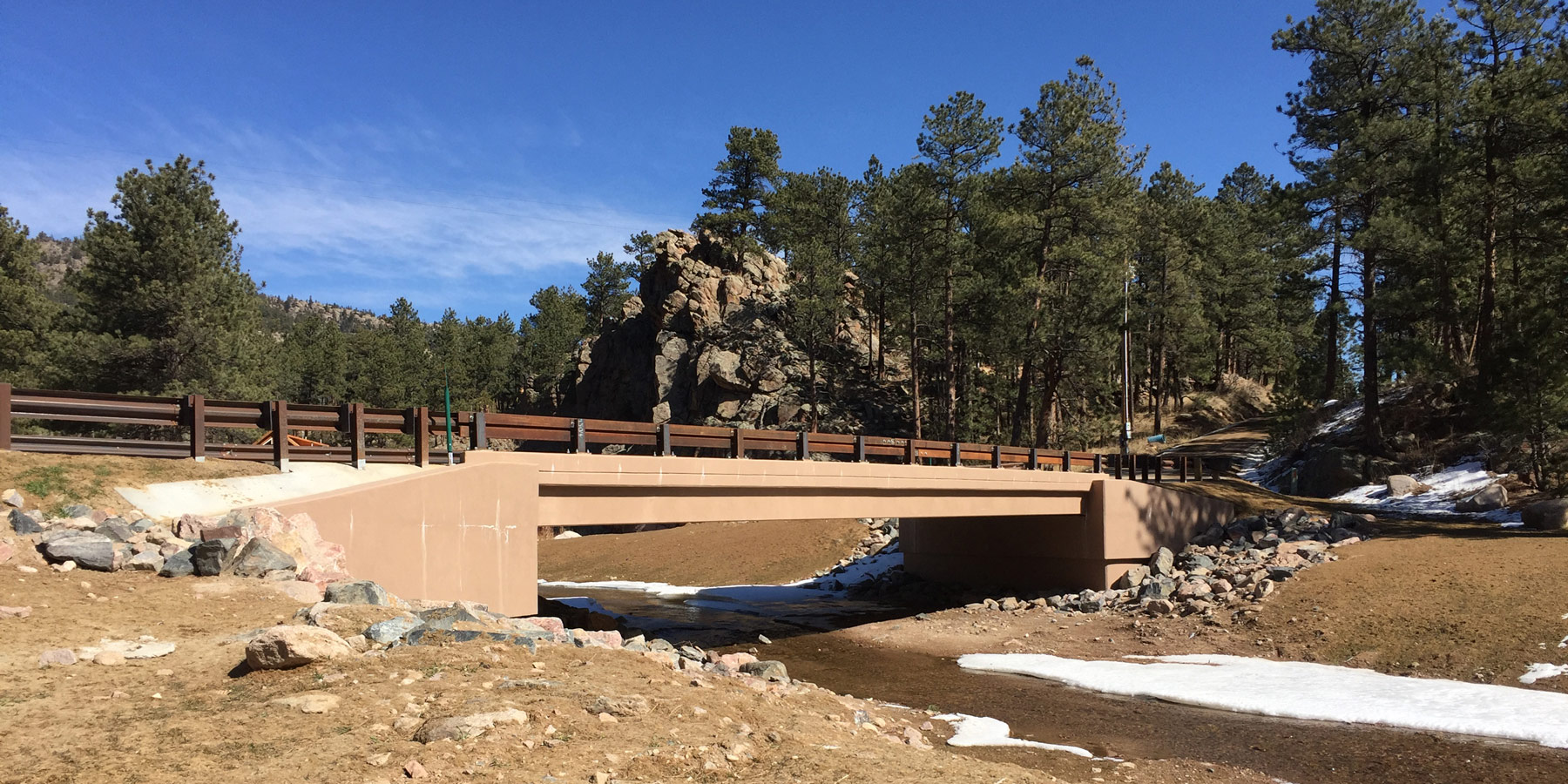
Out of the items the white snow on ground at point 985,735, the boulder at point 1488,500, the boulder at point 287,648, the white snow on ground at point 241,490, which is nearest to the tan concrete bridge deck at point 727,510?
the white snow on ground at point 241,490

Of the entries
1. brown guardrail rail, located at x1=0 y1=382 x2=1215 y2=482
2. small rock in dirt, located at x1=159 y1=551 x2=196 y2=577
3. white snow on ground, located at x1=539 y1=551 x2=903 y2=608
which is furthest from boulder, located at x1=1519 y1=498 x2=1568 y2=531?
small rock in dirt, located at x1=159 y1=551 x2=196 y2=577

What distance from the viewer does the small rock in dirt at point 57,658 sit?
23.1ft

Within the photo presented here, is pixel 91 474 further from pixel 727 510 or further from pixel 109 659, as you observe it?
pixel 727 510

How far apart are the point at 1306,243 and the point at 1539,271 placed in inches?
352

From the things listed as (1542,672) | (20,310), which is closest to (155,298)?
(20,310)

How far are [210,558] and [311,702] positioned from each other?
4193 mm

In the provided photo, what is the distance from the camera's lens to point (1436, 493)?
28594mm

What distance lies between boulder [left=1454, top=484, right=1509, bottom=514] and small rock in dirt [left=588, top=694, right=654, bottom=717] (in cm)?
2805

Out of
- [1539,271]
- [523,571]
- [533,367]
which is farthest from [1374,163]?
[533,367]

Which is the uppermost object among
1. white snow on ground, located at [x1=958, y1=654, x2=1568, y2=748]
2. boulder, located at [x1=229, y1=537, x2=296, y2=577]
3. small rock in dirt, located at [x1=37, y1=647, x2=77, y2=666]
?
boulder, located at [x1=229, y1=537, x2=296, y2=577]

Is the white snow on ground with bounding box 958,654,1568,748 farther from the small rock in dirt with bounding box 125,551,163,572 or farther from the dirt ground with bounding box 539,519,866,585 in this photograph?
the dirt ground with bounding box 539,519,866,585

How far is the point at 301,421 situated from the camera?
12.5m

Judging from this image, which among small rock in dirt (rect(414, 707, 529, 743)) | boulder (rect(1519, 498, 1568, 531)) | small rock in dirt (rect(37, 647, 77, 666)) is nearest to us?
small rock in dirt (rect(414, 707, 529, 743))

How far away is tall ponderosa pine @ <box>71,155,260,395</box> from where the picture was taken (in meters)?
28.4
